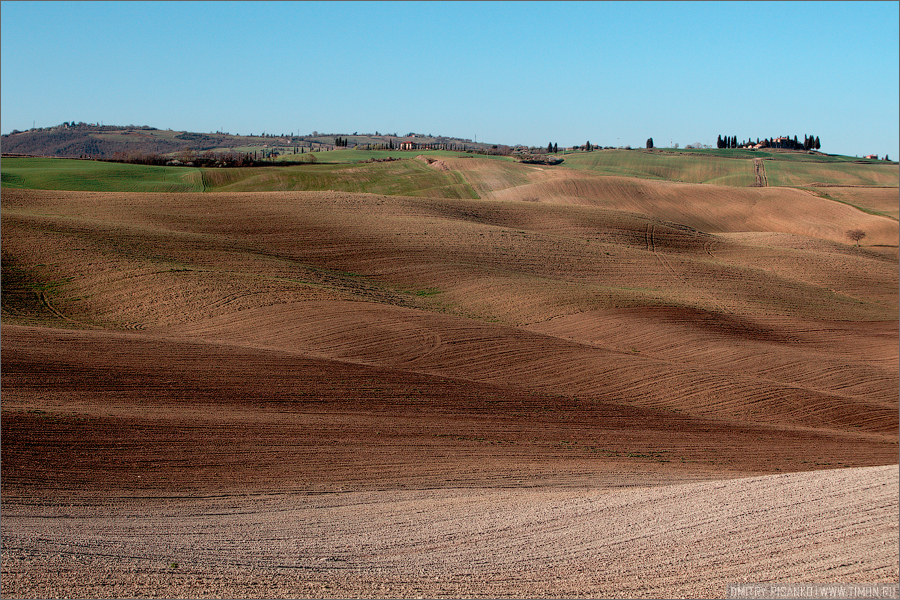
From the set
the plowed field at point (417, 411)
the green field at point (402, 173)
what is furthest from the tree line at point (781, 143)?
the plowed field at point (417, 411)

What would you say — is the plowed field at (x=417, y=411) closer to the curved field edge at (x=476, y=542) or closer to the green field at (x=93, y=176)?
the curved field edge at (x=476, y=542)

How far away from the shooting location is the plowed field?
11.6 meters

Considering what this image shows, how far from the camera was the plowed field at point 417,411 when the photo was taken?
11562mm

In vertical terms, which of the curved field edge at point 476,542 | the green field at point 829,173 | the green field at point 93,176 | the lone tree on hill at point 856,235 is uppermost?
the green field at point 829,173

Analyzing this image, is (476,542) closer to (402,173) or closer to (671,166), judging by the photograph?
(402,173)

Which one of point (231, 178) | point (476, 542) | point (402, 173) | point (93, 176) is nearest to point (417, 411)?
point (476, 542)

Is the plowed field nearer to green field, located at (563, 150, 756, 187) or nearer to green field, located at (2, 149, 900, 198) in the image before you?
green field, located at (2, 149, 900, 198)

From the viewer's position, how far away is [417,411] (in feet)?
70.4

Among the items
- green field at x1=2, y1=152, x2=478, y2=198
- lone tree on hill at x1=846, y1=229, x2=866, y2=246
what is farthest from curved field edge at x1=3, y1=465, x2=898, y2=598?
green field at x1=2, y1=152, x2=478, y2=198

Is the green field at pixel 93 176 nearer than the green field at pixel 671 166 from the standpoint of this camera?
Yes

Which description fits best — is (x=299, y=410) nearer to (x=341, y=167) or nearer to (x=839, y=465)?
(x=839, y=465)

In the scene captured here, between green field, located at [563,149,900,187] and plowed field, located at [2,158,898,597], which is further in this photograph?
green field, located at [563,149,900,187]

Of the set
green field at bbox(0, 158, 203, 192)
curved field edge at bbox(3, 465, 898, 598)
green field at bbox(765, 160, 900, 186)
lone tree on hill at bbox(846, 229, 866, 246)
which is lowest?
curved field edge at bbox(3, 465, 898, 598)

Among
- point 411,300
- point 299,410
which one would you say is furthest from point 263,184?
point 299,410
